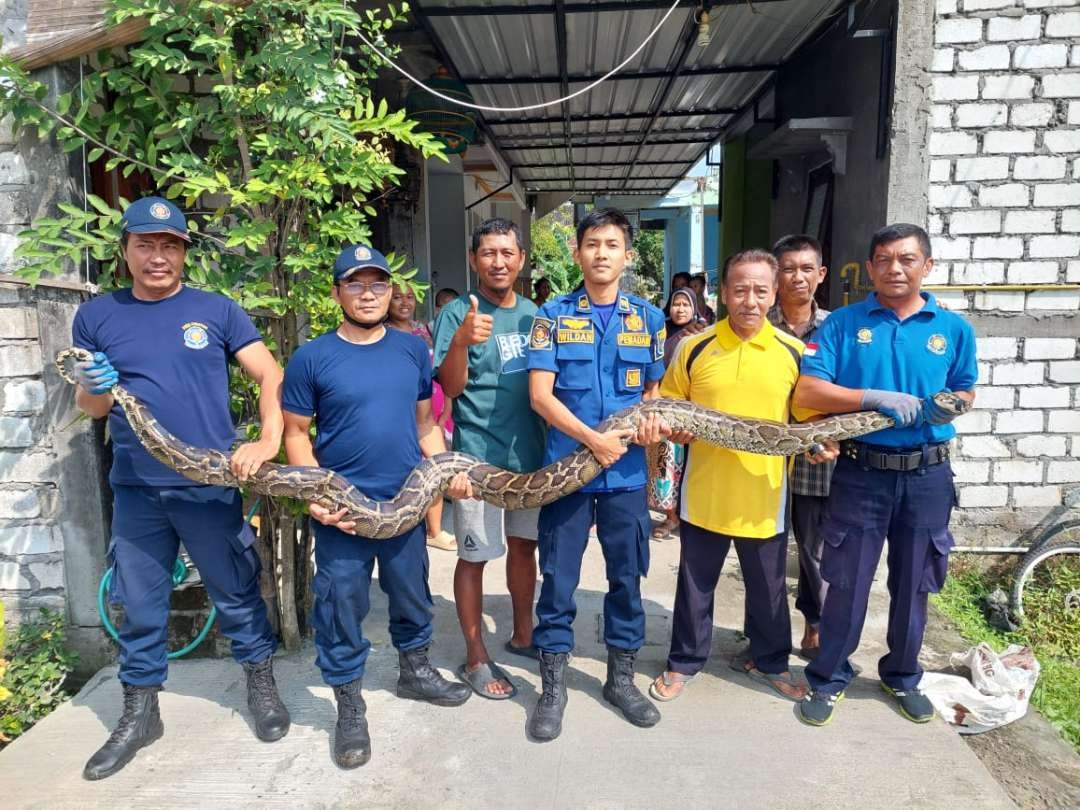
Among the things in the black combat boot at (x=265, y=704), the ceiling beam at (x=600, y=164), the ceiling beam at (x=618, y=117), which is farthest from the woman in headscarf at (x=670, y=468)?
the ceiling beam at (x=600, y=164)

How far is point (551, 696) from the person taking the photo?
3881 mm

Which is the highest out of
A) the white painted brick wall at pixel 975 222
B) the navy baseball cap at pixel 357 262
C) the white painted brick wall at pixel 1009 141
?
the white painted brick wall at pixel 1009 141

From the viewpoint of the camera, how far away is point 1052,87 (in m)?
5.88

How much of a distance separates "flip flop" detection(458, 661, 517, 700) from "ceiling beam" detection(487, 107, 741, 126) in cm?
846

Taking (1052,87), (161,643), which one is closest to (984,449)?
(1052,87)

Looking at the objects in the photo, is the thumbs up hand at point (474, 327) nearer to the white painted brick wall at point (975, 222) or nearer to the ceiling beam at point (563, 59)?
the ceiling beam at point (563, 59)

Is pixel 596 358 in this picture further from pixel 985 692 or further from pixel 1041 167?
pixel 1041 167

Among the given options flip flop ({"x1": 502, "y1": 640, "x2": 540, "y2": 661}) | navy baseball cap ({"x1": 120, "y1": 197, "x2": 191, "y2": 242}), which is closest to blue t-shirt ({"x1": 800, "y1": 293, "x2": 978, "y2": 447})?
flip flop ({"x1": 502, "y1": 640, "x2": 540, "y2": 661})

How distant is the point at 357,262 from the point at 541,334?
0.98 meters

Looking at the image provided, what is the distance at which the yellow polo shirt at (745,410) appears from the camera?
12.9 feet

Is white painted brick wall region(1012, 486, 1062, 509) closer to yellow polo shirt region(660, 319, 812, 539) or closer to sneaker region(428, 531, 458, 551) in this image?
yellow polo shirt region(660, 319, 812, 539)

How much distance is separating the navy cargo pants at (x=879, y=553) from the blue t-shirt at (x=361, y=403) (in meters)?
2.34

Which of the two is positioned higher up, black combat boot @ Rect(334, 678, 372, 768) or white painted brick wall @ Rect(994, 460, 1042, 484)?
white painted brick wall @ Rect(994, 460, 1042, 484)

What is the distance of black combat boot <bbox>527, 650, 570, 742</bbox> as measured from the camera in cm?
381
